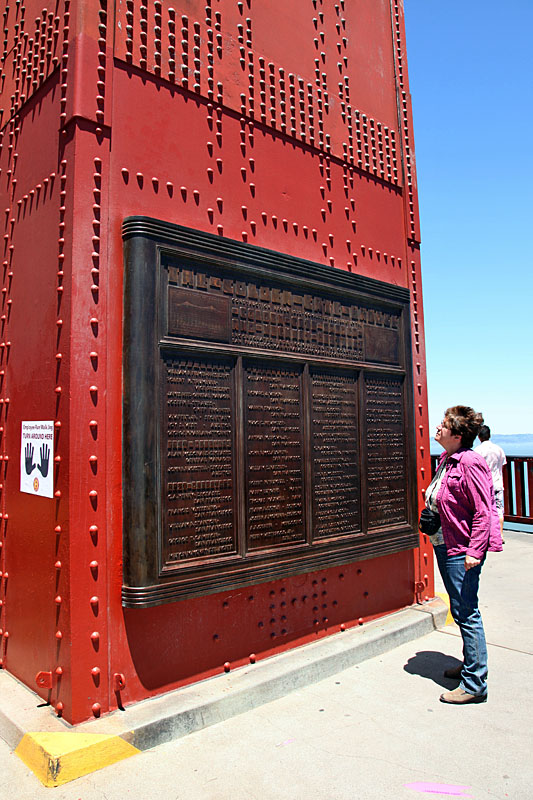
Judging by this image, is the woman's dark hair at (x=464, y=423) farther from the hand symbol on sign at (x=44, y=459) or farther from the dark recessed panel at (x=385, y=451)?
the hand symbol on sign at (x=44, y=459)

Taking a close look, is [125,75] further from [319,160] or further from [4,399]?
[4,399]

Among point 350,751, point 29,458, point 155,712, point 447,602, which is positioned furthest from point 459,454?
point 29,458

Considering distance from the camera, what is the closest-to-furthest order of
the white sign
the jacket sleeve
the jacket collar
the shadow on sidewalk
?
the white sign < the jacket sleeve < the jacket collar < the shadow on sidewalk

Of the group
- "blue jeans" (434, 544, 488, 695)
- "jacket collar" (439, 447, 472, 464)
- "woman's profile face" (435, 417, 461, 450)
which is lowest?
"blue jeans" (434, 544, 488, 695)

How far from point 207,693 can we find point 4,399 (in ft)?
8.45

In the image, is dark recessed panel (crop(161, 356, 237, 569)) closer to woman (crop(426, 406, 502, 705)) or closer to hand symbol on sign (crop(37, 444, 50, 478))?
hand symbol on sign (crop(37, 444, 50, 478))

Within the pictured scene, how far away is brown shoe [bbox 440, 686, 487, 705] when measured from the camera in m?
4.04

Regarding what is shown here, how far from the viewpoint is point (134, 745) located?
3369 millimetres

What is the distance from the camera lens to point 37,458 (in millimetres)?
3980

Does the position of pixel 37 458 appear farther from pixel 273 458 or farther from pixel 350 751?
pixel 350 751

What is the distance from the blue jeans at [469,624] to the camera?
13.2 ft

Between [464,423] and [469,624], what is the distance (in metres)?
1.39

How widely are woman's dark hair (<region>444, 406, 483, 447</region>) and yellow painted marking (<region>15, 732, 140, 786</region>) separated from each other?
2.92 meters

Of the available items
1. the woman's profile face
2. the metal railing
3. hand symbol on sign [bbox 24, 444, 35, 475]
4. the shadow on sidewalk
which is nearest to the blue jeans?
the shadow on sidewalk
